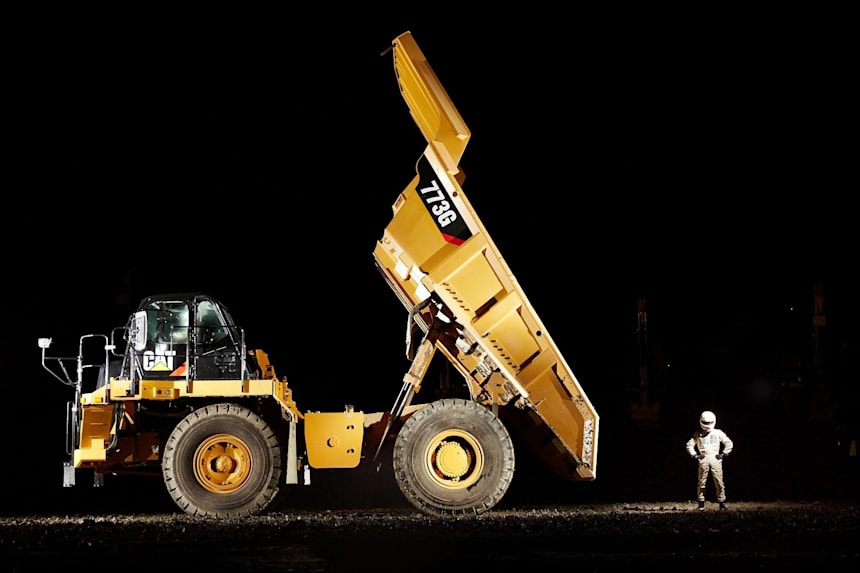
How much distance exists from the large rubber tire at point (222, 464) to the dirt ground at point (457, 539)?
246mm

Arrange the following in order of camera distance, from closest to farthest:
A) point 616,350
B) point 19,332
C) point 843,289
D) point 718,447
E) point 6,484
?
point 718,447
point 6,484
point 19,332
point 616,350
point 843,289

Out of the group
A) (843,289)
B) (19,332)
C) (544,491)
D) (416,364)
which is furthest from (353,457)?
(843,289)

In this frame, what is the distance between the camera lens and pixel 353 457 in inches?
546

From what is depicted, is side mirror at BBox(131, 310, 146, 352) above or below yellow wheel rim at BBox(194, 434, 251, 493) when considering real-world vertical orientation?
above

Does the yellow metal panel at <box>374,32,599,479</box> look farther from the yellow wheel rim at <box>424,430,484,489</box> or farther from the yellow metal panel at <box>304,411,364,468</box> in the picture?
the yellow metal panel at <box>304,411,364,468</box>

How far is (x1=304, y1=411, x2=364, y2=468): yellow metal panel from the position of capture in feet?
45.2

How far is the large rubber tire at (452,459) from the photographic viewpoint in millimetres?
13328

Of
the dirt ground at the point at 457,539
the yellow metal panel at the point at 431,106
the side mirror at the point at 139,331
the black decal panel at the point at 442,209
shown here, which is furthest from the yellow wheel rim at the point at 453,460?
the side mirror at the point at 139,331

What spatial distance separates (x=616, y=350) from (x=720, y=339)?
4.25m

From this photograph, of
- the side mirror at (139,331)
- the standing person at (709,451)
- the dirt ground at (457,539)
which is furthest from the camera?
the standing person at (709,451)

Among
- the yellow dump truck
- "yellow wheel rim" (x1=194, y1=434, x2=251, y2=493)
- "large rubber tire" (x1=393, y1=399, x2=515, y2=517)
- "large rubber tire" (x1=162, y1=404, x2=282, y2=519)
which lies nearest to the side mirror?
the yellow dump truck

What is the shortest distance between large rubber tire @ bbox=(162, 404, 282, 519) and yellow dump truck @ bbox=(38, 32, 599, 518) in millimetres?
15

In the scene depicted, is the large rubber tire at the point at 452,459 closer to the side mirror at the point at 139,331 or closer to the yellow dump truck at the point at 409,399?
the yellow dump truck at the point at 409,399

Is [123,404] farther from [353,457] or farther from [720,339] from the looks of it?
[720,339]
